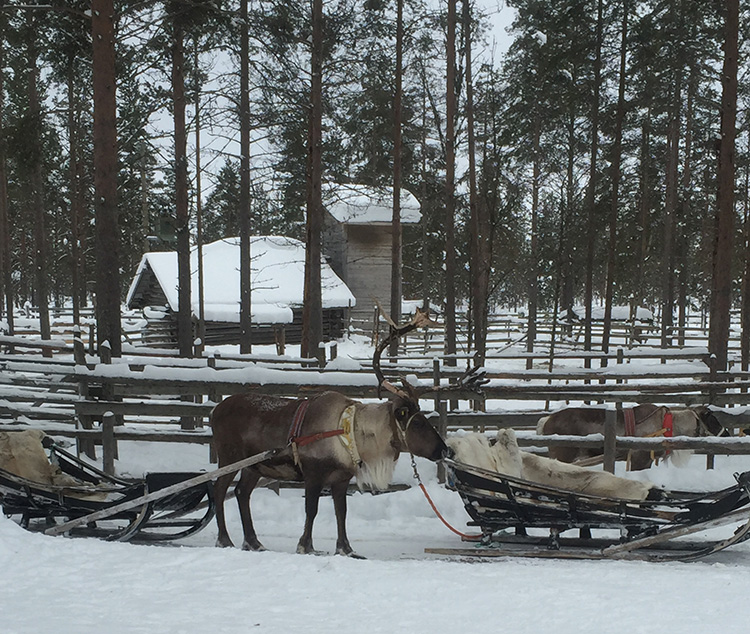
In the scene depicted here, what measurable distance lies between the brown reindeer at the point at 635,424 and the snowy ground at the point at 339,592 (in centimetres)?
263

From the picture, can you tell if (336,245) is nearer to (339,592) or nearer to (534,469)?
(534,469)

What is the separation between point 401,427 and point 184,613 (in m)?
2.76

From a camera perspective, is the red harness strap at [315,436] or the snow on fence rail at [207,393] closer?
the red harness strap at [315,436]

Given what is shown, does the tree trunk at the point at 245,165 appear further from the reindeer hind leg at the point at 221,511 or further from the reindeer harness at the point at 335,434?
the reindeer harness at the point at 335,434

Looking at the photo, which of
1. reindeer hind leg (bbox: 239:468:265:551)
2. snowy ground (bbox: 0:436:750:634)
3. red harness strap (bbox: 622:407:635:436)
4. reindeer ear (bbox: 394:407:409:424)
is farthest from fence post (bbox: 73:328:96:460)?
red harness strap (bbox: 622:407:635:436)

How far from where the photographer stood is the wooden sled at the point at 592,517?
19.4ft

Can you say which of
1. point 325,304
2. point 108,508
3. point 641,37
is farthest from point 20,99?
point 108,508

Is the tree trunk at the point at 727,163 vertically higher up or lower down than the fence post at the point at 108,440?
higher up

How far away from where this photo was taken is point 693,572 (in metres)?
5.31

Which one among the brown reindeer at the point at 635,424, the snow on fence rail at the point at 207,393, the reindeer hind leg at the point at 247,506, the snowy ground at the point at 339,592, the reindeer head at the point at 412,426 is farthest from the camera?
the brown reindeer at the point at 635,424

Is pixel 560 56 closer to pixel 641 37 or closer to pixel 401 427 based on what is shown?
pixel 641 37

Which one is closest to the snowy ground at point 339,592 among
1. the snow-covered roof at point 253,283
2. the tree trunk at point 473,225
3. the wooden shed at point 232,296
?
the tree trunk at point 473,225

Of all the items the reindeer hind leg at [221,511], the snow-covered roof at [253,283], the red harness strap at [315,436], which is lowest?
the reindeer hind leg at [221,511]

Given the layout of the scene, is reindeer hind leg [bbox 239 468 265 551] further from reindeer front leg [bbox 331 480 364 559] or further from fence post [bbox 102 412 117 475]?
fence post [bbox 102 412 117 475]
